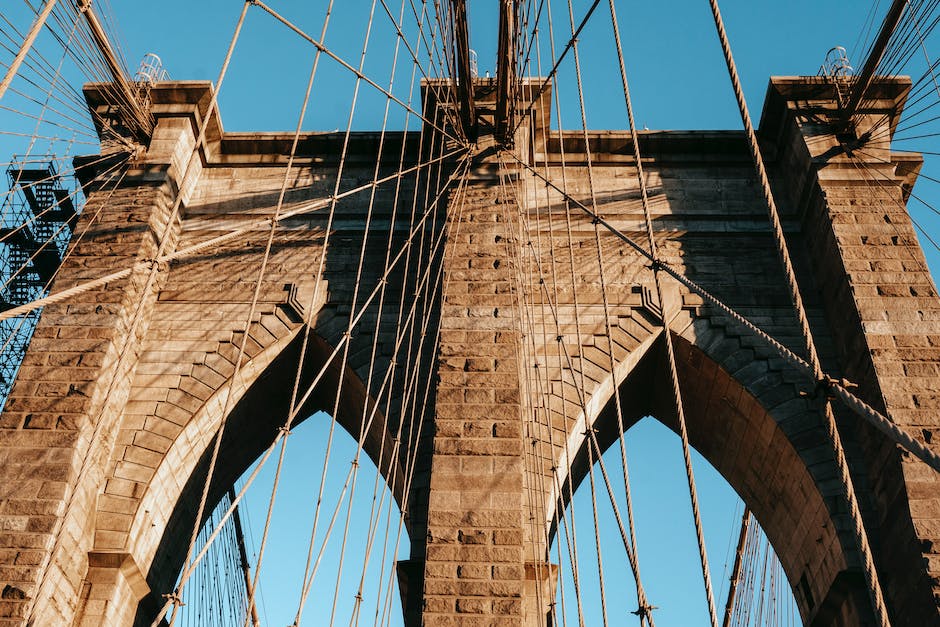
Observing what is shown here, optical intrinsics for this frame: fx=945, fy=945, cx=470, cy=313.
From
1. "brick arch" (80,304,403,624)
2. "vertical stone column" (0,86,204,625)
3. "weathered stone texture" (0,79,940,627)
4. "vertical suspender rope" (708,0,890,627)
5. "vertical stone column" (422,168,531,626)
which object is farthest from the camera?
"brick arch" (80,304,403,624)

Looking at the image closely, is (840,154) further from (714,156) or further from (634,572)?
(634,572)

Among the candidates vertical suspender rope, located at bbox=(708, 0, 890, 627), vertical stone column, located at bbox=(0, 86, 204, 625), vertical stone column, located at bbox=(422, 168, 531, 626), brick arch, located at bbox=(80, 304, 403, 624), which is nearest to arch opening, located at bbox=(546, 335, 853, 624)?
vertical stone column, located at bbox=(422, 168, 531, 626)

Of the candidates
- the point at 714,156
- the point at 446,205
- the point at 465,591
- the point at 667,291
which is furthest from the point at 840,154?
Result: the point at 465,591

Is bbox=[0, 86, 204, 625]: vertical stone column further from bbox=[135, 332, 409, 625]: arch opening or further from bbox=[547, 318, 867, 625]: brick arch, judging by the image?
bbox=[547, 318, 867, 625]: brick arch

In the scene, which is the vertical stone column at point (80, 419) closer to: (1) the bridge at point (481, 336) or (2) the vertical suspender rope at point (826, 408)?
(1) the bridge at point (481, 336)

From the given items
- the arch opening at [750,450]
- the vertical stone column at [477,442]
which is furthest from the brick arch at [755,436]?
the vertical stone column at [477,442]

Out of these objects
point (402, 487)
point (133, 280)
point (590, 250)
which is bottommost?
point (402, 487)
